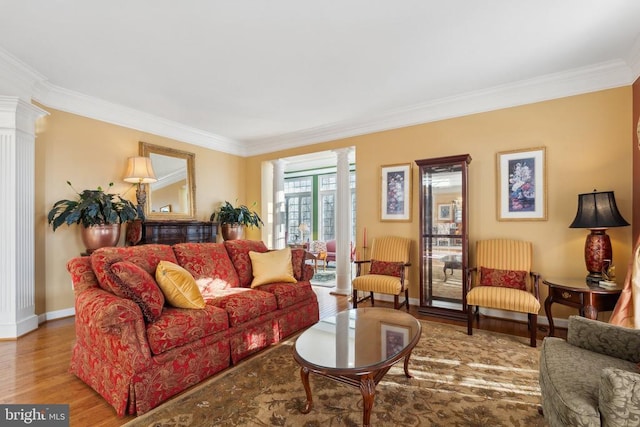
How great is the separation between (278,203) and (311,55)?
359 centimetres

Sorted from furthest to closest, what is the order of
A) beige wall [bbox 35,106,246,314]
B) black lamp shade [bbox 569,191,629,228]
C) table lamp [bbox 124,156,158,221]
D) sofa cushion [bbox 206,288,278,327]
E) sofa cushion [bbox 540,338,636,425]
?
1. table lamp [bbox 124,156,158,221]
2. beige wall [bbox 35,106,246,314]
3. black lamp shade [bbox 569,191,629,228]
4. sofa cushion [bbox 206,288,278,327]
5. sofa cushion [bbox 540,338,636,425]

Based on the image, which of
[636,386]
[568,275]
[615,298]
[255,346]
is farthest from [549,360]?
[568,275]

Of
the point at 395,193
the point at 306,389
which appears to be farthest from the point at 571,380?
the point at 395,193

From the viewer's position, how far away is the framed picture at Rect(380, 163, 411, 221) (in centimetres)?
442

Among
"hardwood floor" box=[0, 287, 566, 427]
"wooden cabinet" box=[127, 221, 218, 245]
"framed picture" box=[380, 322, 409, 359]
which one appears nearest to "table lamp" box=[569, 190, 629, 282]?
"hardwood floor" box=[0, 287, 566, 427]

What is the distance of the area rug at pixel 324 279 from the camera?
236 inches

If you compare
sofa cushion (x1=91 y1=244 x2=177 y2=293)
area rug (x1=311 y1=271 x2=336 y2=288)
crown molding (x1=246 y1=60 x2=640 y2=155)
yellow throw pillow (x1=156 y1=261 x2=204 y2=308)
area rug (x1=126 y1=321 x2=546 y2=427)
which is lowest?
area rug (x1=311 y1=271 x2=336 y2=288)

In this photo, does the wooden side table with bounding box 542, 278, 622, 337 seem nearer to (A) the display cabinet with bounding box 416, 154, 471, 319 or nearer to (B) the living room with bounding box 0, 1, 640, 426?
(B) the living room with bounding box 0, 1, 640, 426

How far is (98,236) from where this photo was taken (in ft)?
12.2

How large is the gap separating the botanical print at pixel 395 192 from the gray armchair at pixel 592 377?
109 inches

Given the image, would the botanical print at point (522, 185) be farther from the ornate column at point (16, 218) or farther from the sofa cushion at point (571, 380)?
the ornate column at point (16, 218)

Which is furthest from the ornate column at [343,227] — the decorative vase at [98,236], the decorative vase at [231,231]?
the decorative vase at [98,236]

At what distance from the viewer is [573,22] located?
250 cm

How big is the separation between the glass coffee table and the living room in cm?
208
